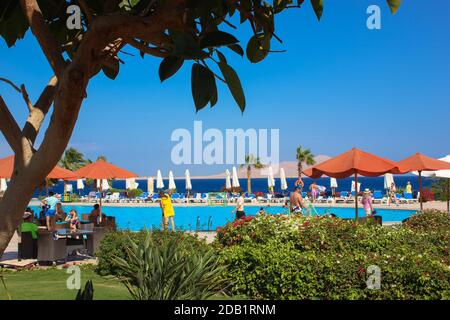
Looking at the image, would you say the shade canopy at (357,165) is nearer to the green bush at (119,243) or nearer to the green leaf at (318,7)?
the green bush at (119,243)

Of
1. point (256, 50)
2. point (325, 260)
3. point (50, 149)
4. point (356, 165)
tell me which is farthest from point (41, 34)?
point (356, 165)

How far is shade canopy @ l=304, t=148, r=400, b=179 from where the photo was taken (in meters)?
13.1

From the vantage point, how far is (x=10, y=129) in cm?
185

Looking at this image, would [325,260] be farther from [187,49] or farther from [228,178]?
[228,178]

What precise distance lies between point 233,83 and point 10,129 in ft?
2.85

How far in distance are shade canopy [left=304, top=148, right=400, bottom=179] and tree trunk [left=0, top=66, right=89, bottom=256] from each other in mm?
11925

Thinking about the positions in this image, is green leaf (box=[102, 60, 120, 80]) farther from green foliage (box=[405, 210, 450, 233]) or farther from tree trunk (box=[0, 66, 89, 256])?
green foliage (box=[405, 210, 450, 233])

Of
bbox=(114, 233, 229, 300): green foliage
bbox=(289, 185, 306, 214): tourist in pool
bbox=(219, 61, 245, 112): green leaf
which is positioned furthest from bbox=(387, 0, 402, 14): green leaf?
bbox=(289, 185, 306, 214): tourist in pool

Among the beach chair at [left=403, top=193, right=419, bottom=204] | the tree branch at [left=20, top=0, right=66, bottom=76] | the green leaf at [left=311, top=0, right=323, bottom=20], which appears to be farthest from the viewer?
the beach chair at [left=403, top=193, right=419, bottom=204]

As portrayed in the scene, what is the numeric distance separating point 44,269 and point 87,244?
1704mm

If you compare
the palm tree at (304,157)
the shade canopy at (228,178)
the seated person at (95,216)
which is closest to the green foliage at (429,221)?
the seated person at (95,216)

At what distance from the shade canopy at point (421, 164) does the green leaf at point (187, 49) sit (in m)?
14.9
